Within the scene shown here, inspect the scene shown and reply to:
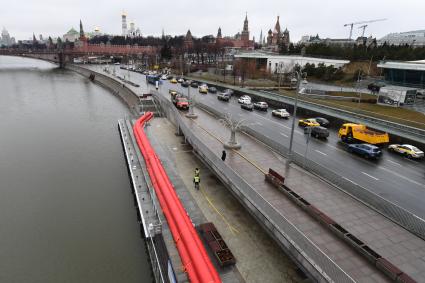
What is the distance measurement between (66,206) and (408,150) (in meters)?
33.4

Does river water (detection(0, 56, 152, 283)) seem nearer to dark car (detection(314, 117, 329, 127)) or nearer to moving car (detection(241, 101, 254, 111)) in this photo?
moving car (detection(241, 101, 254, 111))

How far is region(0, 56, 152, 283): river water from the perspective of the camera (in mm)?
18734

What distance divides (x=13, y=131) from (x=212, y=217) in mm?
43012

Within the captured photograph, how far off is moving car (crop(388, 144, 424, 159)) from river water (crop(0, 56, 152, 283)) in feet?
88.1

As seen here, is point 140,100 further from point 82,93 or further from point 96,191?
point 82,93

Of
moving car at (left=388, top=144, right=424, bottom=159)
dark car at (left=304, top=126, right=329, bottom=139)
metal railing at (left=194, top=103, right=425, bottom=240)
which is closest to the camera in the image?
metal railing at (left=194, top=103, right=425, bottom=240)

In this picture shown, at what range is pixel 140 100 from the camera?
5366 centimetres

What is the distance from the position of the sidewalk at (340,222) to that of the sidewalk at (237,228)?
1953 millimetres

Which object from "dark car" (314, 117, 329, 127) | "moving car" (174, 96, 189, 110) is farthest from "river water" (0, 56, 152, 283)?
"dark car" (314, 117, 329, 127)

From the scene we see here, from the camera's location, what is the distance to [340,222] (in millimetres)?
16875

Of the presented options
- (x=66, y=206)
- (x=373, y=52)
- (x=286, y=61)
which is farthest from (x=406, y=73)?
(x=66, y=206)

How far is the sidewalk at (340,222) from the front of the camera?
13.6m

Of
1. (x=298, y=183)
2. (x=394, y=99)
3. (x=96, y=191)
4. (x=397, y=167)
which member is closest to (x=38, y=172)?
(x=96, y=191)

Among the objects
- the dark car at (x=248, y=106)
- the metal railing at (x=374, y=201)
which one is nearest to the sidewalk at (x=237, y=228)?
the metal railing at (x=374, y=201)
